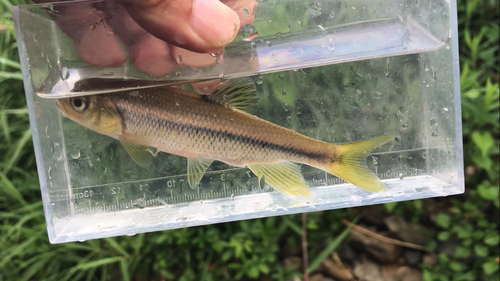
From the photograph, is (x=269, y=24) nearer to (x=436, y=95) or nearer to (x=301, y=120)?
(x=301, y=120)

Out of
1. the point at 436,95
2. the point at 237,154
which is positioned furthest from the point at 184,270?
the point at 436,95

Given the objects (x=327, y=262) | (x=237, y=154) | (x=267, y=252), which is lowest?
(x=327, y=262)

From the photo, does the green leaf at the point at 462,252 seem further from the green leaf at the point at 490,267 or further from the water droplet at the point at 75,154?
the water droplet at the point at 75,154

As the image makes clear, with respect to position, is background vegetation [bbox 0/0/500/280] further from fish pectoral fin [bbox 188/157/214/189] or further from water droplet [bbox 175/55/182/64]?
water droplet [bbox 175/55/182/64]

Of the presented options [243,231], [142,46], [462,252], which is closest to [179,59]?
[142,46]

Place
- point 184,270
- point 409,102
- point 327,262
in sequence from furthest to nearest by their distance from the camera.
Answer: point 327,262, point 184,270, point 409,102

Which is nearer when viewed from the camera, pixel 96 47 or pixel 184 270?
pixel 96 47
